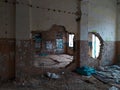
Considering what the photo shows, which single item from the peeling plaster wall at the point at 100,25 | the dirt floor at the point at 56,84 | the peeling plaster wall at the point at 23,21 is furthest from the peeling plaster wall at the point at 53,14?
the dirt floor at the point at 56,84

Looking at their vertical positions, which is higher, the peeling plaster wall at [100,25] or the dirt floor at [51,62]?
the peeling plaster wall at [100,25]

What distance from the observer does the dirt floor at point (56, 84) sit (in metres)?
5.45

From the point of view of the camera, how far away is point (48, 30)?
7230mm

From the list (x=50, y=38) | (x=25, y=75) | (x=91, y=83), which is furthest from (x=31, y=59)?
(x=50, y=38)

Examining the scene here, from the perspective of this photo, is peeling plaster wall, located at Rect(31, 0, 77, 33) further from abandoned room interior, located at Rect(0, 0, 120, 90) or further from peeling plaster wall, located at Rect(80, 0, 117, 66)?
peeling plaster wall, located at Rect(80, 0, 117, 66)

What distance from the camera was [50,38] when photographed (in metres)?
15.4

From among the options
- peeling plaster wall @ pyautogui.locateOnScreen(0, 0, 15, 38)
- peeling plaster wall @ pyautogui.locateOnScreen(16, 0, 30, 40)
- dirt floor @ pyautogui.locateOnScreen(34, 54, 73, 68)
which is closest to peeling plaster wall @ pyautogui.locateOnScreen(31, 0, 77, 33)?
peeling plaster wall @ pyautogui.locateOnScreen(16, 0, 30, 40)

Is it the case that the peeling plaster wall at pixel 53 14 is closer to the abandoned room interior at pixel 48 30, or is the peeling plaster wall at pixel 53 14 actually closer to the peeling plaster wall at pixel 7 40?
the abandoned room interior at pixel 48 30

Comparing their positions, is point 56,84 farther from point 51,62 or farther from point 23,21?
point 51,62

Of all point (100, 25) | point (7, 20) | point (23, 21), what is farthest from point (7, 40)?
point (100, 25)

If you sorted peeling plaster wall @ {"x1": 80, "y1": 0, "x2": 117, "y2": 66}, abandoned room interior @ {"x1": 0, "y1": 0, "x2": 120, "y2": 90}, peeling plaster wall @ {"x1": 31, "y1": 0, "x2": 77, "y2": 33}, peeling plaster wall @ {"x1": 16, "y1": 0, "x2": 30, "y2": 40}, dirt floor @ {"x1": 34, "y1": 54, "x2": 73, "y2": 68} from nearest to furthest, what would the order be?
abandoned room interior @ {"x1": 0, "y1": 0, "x2": 120, "y2": 90} < peeling plaster wall @ {"x1": 16, "y1": 0, "x2": 30, "y2": 40} < peeling plaster wall @ {"x1": 31, "y1": 0, "x2": 77, "y2": 33} < peeling plaster wall @ {"x1": 80, "y1": 0, "x2": 117, "y2": 66} < dirt floor @ {"x1": 34, "y1": 54, "x2": 73, "y2": 68}

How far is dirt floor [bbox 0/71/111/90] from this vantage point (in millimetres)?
5453

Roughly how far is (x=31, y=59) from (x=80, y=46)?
2596 mm

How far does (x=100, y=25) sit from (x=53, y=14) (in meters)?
3.07
